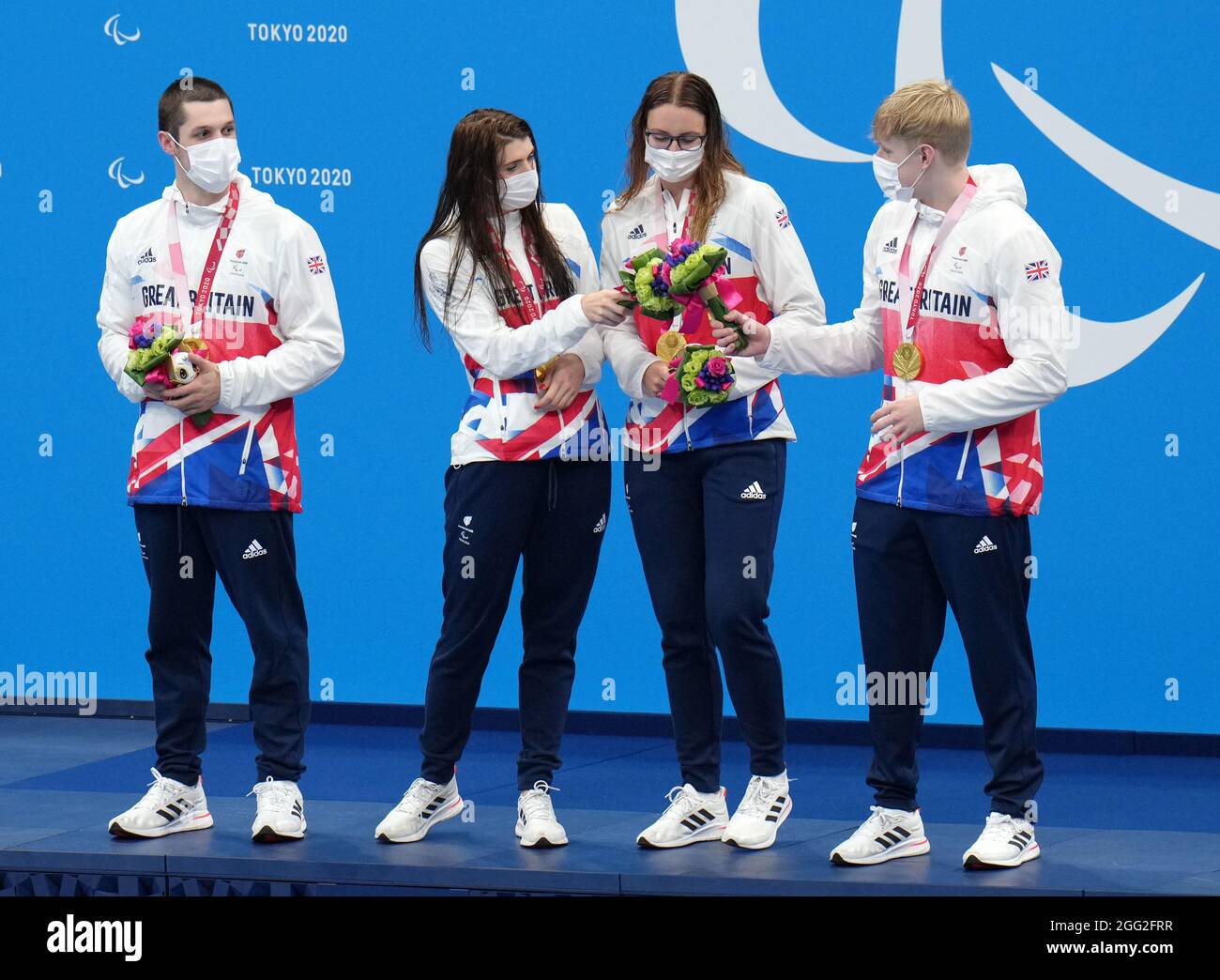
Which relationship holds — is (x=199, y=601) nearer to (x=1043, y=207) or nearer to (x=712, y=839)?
(x=712, y=839)

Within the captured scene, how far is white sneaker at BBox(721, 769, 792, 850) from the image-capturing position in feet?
14.1

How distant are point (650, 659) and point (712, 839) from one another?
1.89 meters

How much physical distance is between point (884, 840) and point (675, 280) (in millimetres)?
1403

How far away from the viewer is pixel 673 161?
4.22 m

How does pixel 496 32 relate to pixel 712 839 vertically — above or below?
above

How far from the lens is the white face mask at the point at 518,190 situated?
431 centimetres

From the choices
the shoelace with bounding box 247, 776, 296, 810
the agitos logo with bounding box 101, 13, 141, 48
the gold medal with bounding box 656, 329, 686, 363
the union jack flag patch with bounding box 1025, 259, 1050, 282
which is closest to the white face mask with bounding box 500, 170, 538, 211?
the gold medal with bounding box 656, 329, 686, 363

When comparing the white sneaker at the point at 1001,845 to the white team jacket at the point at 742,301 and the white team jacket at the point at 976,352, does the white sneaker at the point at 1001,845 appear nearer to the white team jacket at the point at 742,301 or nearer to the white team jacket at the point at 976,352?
the white team jacket at the point at 976,352

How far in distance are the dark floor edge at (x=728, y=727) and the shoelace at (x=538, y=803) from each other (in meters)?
1.55

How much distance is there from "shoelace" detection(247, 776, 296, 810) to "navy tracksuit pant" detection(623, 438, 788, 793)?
101cm

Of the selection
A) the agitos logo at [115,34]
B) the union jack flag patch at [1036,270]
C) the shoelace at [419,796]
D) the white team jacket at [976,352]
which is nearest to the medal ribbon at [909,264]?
the white team jacket at [976,352]

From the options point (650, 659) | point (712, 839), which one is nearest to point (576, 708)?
point (650, 659)
